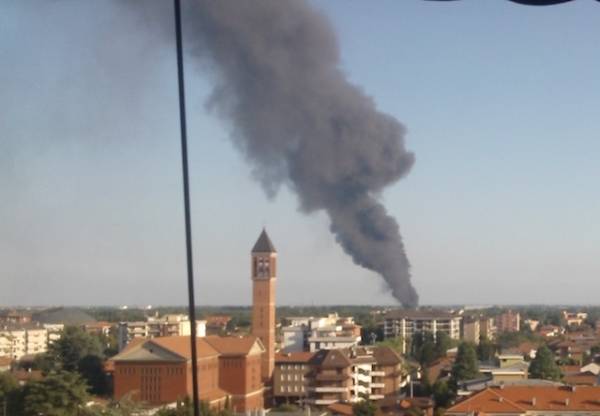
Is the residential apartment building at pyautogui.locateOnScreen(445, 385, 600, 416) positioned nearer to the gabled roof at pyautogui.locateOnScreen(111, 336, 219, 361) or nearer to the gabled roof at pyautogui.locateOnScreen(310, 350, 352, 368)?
the gabled roof at pyautogui.locateOnScreen(310, 350, 352, 368)

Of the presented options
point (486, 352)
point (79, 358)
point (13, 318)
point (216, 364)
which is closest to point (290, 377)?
point (216, 364)

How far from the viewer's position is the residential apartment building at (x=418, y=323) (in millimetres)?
32094

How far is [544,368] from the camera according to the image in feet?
55.6

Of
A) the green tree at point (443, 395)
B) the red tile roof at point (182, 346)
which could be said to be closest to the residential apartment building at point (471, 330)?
the red tile roof at point (182, 346)

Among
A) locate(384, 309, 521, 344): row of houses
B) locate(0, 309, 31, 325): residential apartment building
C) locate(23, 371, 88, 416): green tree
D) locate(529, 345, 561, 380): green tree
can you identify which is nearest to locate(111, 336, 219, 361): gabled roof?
locate(23, 371, 88, 416): green tree

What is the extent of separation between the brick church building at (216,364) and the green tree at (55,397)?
1.85 metres

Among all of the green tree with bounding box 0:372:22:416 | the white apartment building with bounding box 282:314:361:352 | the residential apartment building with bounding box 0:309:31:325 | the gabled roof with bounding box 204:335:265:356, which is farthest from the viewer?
the residential apartment building with bounding box 0:309:31:325

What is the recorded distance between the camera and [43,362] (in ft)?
61.2

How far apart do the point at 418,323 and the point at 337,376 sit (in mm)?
16642

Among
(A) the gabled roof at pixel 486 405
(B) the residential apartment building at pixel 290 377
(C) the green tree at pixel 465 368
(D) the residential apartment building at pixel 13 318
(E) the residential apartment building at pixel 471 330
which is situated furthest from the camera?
(E) the residential apartment building at pixel 471 330

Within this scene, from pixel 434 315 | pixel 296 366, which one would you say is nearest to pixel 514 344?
pixel 434 315

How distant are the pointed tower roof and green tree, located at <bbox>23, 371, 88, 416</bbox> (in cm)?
892

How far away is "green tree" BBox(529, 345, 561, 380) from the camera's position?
16.9 m

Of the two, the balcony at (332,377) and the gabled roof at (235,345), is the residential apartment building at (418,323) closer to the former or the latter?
the gabled roof at (235,345)
